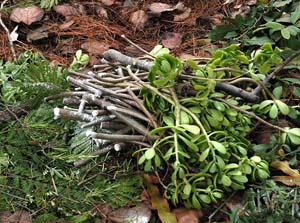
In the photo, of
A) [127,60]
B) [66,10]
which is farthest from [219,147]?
[66,10]

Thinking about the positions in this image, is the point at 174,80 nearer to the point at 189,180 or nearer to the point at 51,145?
the point at 189,180

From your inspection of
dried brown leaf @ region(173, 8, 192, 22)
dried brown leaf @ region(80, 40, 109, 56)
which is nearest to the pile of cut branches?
dried brown leaf @ region(80, 40, 109, 56)

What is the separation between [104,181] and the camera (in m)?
1.92

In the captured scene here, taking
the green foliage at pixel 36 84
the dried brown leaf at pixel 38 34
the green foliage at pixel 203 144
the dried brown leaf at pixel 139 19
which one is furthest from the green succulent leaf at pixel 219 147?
the dried brown leaf at pixel 38 34

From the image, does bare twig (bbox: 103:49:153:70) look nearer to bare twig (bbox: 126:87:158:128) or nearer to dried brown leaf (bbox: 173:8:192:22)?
bare twig (bbox: 126:87:158:128)

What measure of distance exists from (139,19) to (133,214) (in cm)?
126

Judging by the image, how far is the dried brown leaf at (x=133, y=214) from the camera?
1.81 metres

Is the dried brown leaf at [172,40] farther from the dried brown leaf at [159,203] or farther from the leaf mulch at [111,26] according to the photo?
the dried brown leaf at [159,203]

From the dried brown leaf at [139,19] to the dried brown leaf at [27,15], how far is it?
1.48 ft

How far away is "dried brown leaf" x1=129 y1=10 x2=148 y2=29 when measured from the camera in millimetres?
2805

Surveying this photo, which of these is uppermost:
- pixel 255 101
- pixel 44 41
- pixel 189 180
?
pixel 255 101

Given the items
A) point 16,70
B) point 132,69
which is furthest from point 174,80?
point 16,70

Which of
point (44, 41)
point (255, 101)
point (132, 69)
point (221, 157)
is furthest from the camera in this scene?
point (44, 41)

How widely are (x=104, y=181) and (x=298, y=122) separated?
2.26 ft
